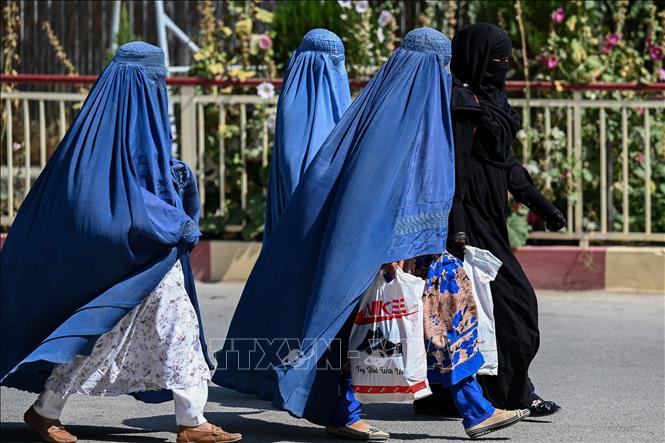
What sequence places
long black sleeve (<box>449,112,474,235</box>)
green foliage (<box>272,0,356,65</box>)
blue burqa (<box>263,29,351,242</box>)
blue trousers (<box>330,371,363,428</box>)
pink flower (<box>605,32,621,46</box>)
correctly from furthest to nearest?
green foliage (<box>272,0,356,65</box>) < pink flower (<box>605,32,621,46</box>) < blue burqa (<box>263,29,351,242</box>) < long black sleeve (<box>449,112,474,235</box>) < blue trousers (<box>330,371,363,428</box>)

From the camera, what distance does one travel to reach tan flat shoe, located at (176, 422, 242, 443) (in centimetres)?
528

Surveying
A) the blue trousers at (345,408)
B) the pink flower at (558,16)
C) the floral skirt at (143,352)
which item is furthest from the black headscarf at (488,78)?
the pink flower at (558,16)

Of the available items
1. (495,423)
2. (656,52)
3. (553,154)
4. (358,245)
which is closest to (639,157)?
(553,154)

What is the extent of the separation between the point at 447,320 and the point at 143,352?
3.63ft

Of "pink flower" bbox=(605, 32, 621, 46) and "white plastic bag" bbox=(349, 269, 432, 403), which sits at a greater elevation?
"pink flower" bbox=(605, 32, 621, 46)

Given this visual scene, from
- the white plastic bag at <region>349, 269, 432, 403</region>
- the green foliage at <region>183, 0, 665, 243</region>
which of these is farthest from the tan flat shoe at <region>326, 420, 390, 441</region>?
the green foliage at <region>183, 0, 665, 243</region>

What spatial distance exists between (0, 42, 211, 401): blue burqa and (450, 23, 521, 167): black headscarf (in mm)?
1173

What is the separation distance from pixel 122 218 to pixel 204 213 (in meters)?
4.32

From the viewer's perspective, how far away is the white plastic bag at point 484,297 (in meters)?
5.40

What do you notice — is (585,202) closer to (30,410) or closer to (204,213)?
(204,213)

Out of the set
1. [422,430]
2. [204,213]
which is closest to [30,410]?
[422,430]

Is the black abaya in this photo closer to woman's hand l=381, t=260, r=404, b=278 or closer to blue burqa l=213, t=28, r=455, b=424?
blue burqa l=213, t=28, r=455, b=424

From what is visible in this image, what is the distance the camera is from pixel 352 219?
513cm

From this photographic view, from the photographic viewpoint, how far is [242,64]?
9.76 meters
